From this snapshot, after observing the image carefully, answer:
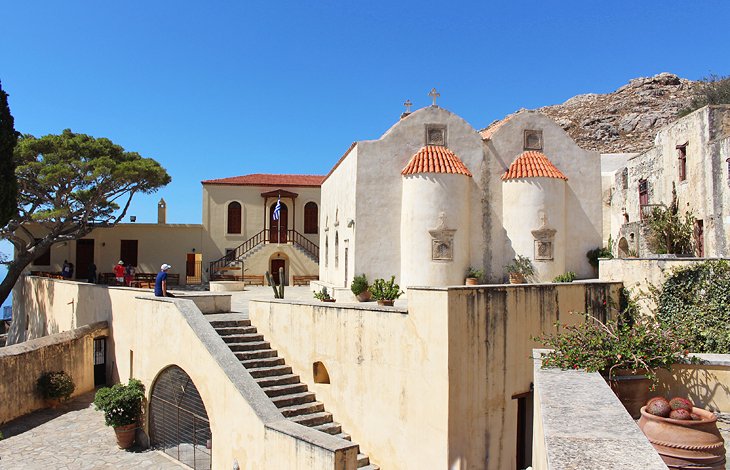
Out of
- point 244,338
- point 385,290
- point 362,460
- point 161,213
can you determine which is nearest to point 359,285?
point 385,290

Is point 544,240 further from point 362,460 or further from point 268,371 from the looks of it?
point 268,371

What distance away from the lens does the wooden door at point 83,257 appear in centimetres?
2942

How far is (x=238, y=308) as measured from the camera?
16906 mm

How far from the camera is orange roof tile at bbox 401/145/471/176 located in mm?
16266

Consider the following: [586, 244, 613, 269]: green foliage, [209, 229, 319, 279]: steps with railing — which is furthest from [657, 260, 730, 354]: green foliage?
[209, 229, 319, 279]: steps with railing

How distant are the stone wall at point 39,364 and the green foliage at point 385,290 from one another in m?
8.99

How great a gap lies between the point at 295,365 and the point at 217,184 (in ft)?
65.8

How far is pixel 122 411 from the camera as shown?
13.5 meters

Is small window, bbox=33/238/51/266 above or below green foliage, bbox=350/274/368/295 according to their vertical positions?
above

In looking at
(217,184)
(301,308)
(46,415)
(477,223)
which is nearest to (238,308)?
(301,308)

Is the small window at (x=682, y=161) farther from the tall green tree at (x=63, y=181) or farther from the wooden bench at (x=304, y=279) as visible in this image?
the tall green tree at (x=63, y=181)

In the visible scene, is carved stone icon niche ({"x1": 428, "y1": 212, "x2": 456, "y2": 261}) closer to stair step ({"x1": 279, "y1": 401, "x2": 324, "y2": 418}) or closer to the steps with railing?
stair step ({"x1": 279, "y1": 401, "x2": 324, "y2": 418})

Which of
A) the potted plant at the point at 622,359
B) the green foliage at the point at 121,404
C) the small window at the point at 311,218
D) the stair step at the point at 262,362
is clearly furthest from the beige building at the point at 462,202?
the small window at the point at 311,218

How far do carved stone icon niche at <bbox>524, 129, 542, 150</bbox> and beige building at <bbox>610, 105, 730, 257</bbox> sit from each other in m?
5.42
